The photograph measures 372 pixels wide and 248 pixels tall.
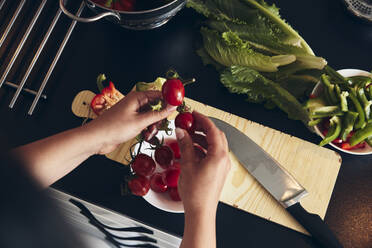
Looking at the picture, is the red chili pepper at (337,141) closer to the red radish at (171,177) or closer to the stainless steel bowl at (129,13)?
the red radish at (171,177)

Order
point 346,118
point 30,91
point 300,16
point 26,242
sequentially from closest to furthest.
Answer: point 26,242 < point 346,118 < point 30,91 < point 300,16

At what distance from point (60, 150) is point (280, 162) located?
0.65 m

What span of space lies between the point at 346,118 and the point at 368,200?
28 centimetres

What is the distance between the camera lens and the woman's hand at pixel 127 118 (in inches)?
31.3

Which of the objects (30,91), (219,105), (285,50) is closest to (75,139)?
(30,91)

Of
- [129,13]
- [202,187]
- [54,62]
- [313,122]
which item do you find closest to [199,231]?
[202,187]

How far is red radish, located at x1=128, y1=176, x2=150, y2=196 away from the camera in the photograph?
2.76ft

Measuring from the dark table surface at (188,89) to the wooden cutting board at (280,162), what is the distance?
28 mm

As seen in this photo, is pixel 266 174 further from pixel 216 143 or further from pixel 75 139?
pixel 75 139

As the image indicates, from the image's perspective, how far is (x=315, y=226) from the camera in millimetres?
879

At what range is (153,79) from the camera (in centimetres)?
106

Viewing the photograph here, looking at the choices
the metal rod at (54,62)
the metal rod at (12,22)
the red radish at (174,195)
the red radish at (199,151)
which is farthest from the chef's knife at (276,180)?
the metal rod at (12,22)

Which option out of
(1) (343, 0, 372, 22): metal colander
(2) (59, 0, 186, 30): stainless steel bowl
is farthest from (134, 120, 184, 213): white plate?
(1) (343, 0, 372, 22): metal colander

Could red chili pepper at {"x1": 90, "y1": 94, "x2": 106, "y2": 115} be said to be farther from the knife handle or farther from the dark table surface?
the knife handle
